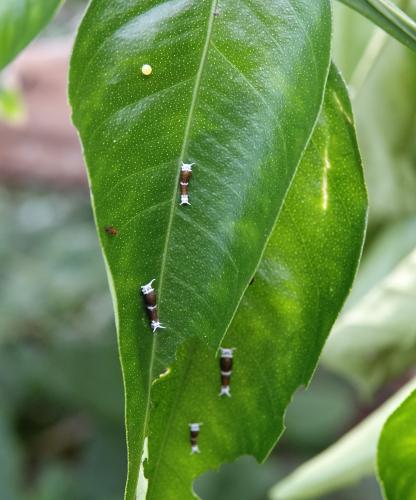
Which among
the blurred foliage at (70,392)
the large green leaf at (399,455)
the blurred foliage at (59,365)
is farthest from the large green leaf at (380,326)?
the blurred foliage at (59,365)

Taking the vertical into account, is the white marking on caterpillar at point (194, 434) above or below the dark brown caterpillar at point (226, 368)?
below

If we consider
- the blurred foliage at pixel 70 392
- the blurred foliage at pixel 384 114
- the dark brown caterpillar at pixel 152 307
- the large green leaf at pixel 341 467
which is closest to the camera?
the dark brown caterpillar at pixel 152 307

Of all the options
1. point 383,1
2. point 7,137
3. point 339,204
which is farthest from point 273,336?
point 7,137

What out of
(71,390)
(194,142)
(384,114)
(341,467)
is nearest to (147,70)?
(194,142)

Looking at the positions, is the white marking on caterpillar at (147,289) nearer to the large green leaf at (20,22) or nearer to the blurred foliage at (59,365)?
the large green leaf at (20,22)

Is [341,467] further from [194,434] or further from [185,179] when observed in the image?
[185,179]

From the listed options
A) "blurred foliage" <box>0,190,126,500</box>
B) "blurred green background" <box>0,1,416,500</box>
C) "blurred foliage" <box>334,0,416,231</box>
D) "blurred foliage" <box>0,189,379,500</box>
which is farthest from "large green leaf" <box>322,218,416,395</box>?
"blurred foliage" <box>0,190,126,500</box>
